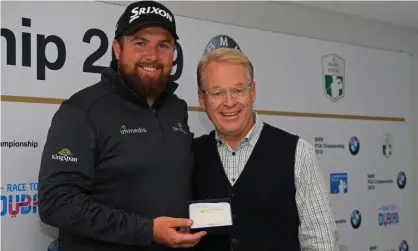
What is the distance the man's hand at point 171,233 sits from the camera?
1.46 m

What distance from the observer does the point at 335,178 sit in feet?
9.89

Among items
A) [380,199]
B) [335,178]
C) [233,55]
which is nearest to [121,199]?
[233,55]

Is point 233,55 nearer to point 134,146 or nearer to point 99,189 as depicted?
point 134,146

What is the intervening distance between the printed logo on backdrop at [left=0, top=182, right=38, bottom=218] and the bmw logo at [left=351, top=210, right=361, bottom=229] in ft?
6.42

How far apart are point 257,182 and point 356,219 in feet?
5.73

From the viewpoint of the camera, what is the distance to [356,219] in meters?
3.12

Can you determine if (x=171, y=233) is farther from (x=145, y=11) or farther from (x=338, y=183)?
(x=338, y=183)

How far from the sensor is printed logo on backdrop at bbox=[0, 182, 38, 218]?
1.88m

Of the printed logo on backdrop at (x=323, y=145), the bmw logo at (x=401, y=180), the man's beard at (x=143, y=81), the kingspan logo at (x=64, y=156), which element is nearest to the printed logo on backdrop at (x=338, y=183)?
the printed logo on backdrop at (x=323, y=145)

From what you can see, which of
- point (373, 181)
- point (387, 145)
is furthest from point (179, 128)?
point (387, 145)

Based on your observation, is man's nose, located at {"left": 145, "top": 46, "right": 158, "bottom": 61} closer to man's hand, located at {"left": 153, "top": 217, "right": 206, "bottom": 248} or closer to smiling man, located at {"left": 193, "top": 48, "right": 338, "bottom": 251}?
smiling man, located at {"left": 193, "top": 48, "right": 338, "bottom": 251}

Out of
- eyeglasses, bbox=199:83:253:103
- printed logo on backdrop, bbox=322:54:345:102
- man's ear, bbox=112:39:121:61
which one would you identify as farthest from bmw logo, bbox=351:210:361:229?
man's ear, bbox=112:39:121:61

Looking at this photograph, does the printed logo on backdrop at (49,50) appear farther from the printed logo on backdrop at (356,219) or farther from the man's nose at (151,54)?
the printed logo on backdrop at (356,219)

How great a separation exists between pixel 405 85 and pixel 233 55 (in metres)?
2.27
